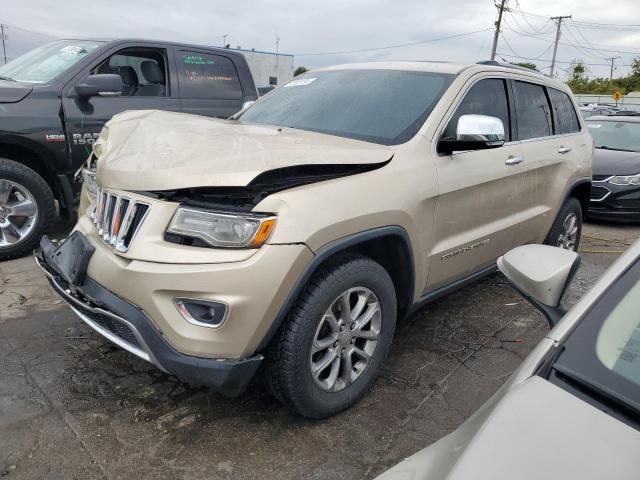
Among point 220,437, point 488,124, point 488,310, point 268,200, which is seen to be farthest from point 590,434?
point 488,310

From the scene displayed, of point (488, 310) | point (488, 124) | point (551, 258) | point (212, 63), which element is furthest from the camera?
point (212, 63)

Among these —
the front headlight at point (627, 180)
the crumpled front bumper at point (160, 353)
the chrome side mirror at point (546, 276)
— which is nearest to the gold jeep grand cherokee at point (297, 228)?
the crumpled front bumper at point (160, 353)

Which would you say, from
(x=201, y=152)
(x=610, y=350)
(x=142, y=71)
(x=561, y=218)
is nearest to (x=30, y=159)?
(x=142, y=71)

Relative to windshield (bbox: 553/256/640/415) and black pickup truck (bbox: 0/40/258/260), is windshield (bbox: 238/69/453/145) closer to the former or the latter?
windshield (bbox: 553/256/640/415)

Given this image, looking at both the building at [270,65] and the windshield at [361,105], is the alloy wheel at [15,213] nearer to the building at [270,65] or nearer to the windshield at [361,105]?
the windshield at [361,105]

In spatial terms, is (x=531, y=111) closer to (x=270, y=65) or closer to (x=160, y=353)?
(x=160, y=353)

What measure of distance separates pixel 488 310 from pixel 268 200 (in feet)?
8.47

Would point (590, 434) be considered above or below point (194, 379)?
above

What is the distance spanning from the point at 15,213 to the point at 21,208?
0.06m

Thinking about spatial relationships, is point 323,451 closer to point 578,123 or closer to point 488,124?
point 488,124

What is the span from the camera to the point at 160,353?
7.13 ft

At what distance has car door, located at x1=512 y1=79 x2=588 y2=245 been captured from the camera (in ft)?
12.8

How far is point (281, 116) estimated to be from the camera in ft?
11.6

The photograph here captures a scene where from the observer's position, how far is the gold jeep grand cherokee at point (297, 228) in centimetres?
214
